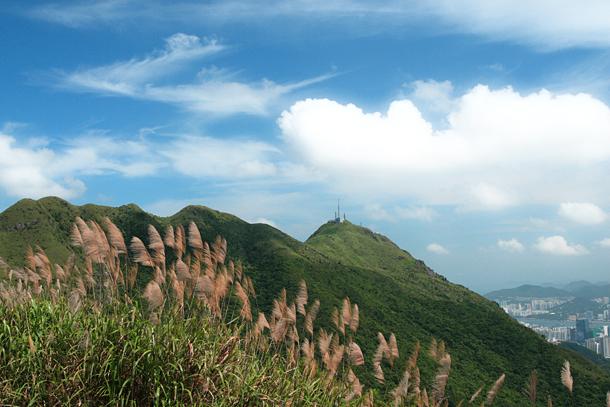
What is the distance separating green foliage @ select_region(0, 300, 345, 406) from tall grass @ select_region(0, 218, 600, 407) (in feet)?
0.04

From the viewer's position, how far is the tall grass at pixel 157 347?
17.8 feet

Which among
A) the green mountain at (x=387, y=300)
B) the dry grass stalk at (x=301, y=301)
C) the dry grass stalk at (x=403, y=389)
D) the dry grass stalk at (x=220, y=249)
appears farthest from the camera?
the green mountain at (x=387, y=300)

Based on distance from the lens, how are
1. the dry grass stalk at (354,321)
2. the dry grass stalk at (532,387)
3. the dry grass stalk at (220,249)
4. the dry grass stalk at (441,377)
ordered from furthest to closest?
the dry grass stalk at (354,321)
the dry grass stalk at (220,249)
the dry grass stalk at (441,377)
the dry grass stalk at (532,387)

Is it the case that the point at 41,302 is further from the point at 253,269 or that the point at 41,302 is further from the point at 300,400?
the point at 253,269

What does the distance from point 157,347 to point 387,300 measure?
85.7 m

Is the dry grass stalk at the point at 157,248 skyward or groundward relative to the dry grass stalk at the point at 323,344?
skyward

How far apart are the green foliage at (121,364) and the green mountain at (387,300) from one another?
1719 inches

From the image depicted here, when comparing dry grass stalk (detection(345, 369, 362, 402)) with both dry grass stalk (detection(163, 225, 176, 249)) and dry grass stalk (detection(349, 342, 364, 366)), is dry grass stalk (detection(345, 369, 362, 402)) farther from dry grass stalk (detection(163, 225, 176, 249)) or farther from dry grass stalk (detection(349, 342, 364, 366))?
dry grass stalk (detection(163, 225, 176, 249))

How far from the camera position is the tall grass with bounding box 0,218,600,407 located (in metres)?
5.43

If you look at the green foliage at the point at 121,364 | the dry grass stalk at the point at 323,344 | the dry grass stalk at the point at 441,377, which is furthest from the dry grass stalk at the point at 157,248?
the dry grass stalk at the point at 441,377

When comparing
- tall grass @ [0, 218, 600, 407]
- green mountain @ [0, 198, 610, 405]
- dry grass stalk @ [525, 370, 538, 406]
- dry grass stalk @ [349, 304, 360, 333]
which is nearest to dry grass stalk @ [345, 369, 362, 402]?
tall grass @ [0, 218, 600, 407]

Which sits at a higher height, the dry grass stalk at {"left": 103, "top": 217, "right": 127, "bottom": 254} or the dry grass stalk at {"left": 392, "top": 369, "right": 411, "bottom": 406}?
the dry grass stalk at {"left": 103, "top": 217, "right": 127, "bottom": 254}

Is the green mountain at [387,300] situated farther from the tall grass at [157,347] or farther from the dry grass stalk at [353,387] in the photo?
the tall grass at [157,347]

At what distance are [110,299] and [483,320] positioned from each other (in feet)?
296
